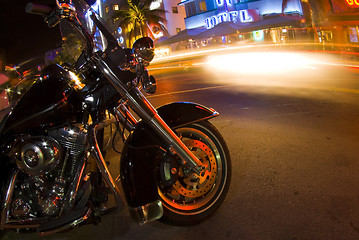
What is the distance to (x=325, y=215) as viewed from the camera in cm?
279

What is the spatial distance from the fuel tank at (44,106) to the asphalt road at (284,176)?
1.20 m

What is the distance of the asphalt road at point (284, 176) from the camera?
2.74 meters

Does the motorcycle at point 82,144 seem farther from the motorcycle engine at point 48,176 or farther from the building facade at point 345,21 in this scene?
the building facade at point 345,21

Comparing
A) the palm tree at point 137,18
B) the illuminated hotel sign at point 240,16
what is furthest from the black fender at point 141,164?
the palm tree at point 137,18

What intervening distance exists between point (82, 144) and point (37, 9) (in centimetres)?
107

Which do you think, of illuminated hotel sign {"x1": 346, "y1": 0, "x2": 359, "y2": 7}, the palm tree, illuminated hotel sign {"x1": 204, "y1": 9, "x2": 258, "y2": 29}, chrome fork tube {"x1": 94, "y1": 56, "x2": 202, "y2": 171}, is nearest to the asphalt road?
chrome fork tube {"x1": 94, "y1": 56, "x2": 202, "y2": 171}

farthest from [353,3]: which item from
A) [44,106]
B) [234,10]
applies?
[234,10]

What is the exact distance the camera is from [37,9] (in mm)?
2289

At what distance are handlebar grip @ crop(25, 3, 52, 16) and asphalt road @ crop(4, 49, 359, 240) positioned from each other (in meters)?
2.03

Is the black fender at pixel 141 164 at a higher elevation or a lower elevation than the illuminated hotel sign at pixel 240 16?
lower

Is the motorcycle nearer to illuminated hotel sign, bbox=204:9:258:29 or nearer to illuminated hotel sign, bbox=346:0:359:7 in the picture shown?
illuminated hotel sign, bbox=346:0:359:7

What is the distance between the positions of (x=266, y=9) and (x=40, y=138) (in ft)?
137

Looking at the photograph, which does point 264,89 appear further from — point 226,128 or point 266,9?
point 266,9

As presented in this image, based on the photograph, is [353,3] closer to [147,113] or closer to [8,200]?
[147,113]
